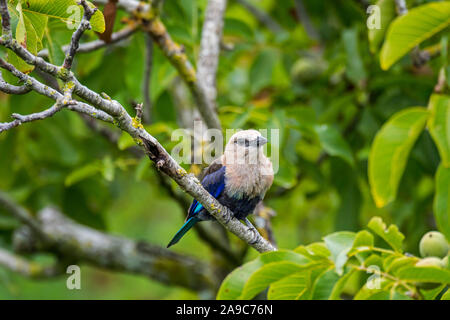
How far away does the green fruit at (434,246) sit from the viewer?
323 centimetres

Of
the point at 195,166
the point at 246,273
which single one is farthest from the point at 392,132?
the point at 195,166

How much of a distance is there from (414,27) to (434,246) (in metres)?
1.18

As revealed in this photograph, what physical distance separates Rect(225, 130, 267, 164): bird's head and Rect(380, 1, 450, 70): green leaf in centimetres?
86

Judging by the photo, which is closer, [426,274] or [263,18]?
[426,274]

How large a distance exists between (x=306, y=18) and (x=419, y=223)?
2.30 meters

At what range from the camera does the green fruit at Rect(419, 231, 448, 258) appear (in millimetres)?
3229

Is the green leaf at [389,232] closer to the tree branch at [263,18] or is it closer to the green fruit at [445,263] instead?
the green fruit at [445,263]

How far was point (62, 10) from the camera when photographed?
2.65 metres

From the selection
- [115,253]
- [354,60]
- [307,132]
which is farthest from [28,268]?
[354,60]

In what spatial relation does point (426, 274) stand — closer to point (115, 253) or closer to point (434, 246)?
point (434, 246)

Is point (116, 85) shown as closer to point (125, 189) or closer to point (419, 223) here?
point (125, 189)

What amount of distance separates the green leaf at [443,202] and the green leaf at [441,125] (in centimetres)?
18

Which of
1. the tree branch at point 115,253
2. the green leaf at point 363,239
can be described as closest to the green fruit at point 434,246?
the green leaf at point 363,239

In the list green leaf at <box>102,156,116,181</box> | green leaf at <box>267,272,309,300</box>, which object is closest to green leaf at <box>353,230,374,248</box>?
green leaf at <box>267,272,309,300</box>
